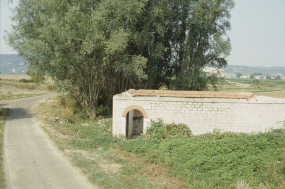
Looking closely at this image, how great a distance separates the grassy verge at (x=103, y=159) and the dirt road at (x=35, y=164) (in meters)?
0.45

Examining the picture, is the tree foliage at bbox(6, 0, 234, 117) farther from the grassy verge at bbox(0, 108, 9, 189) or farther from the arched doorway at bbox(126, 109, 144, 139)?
the grassy verge at bbox(0, 108, 9, 189)

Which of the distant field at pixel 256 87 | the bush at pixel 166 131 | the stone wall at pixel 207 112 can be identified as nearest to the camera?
the bush at pixel 166 131

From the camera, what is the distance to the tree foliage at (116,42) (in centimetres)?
1653

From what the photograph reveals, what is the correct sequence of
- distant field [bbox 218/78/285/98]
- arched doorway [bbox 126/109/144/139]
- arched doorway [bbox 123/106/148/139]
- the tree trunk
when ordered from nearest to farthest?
1. arched doorway [bbox 123/106/148/139]
2. arched doorway [bbox 126/109/144/139]
3. the tree trunk
4. distant field [bbox 218/78/285/98]

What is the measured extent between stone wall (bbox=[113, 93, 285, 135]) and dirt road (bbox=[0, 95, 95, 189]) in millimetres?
4251

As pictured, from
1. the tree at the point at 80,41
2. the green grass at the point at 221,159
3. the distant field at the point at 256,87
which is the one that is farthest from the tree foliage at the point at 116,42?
the distant field at the point at 256,87

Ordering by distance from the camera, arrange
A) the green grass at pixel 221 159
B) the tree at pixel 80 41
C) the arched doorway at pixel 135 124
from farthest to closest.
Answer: the arched doorway at pixel 135 124, the tree at pixel 80 41, the green grass at pixel 221 159

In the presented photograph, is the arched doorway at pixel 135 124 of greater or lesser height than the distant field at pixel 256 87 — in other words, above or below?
below

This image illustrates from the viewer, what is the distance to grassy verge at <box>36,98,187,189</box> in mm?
8747

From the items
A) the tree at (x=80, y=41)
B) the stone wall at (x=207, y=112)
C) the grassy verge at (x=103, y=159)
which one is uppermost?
the tree at (x=80, y=41)

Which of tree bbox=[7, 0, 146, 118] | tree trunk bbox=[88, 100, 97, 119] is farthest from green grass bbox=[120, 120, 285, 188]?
tree trunk bbox=[88, 100, 97, 119]

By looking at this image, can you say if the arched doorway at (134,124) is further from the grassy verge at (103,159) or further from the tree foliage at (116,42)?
the tree foliage at (116,42)

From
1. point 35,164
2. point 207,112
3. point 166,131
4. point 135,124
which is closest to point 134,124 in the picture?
point 135,124

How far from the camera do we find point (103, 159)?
1094cm
